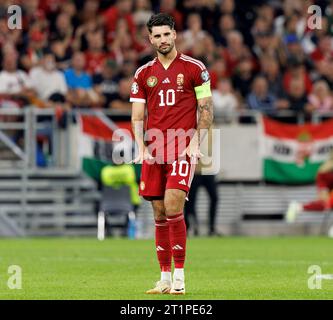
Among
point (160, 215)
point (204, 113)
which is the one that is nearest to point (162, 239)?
point (160, 215)

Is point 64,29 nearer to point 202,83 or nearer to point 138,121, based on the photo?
point 138,121

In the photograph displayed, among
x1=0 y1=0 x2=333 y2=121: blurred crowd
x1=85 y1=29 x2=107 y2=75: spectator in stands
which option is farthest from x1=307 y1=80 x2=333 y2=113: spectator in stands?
x1=85 y1=29 x2=107 y2=75: spectator in stands

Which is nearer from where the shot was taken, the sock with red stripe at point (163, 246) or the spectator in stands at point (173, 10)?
the sock with red stripe at point (163, 246)

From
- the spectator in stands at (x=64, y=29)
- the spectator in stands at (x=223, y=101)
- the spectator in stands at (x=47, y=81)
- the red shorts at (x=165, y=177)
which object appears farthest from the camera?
the spectator in stands at (x=223, y=101)

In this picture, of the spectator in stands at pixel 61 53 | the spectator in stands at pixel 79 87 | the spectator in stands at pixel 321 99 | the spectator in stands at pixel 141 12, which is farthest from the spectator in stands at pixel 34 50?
the spectator in stands at pixel 321 99

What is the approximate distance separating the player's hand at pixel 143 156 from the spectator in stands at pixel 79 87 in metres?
12.3

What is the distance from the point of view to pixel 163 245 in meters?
12.0

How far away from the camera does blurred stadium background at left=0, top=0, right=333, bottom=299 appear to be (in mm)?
23688

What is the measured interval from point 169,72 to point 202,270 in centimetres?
357

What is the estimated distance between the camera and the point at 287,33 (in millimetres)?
27156

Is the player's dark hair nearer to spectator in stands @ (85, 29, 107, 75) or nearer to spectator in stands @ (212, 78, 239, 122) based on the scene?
spectator in stands @ (85, 29, 107, 75)

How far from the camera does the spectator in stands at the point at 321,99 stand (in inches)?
1013

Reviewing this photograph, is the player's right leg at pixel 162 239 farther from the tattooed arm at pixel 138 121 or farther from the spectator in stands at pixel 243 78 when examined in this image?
the spectator in stands at pixel 243 78

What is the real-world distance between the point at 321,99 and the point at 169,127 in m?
14.4
